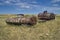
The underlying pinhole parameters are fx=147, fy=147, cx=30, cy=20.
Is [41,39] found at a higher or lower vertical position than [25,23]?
lower

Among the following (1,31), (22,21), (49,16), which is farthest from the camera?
(49,16)

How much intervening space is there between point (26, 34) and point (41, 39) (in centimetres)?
97

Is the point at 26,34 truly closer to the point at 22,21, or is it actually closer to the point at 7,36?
the point at 7,36

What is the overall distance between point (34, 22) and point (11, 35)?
3938mm

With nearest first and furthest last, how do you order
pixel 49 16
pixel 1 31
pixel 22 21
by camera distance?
pixel 1 31, pixel 22 21, pixel 49 16

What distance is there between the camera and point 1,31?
8641mm

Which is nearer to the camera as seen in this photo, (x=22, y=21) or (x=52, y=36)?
(x=52, y=36)

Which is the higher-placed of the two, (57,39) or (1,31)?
(1,31)

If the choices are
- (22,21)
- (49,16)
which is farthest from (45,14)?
(22,21)

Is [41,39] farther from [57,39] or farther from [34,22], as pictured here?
[34,22]

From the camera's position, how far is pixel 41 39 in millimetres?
8312

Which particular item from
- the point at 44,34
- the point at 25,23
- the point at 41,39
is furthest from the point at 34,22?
the point at 41,39

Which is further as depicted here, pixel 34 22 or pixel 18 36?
pixel 34 22

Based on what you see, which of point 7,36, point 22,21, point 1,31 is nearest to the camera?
point 7,36
